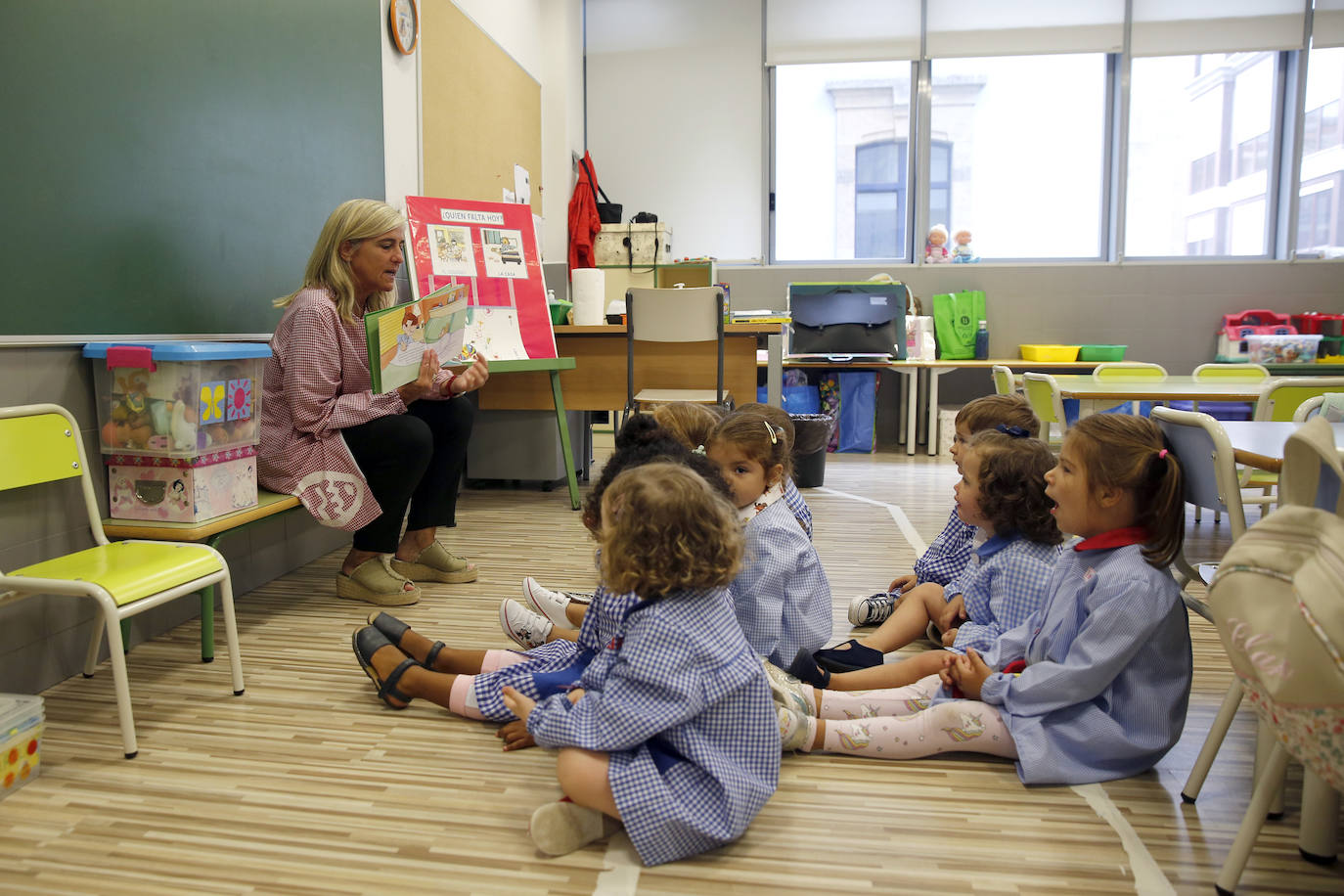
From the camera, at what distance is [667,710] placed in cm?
127

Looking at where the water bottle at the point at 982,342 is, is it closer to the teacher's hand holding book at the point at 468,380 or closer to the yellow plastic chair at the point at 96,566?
the teacher's hand holding book at the point at 468,380

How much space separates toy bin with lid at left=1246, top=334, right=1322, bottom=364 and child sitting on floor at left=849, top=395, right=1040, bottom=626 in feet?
14.3

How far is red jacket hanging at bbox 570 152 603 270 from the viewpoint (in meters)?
6.00

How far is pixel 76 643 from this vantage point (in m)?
2.04

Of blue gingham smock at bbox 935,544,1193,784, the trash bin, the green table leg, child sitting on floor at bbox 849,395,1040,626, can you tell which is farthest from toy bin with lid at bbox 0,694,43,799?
the trash bin

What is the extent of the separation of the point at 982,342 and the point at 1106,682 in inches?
201

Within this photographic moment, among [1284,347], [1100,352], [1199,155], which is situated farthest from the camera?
[1199,155]

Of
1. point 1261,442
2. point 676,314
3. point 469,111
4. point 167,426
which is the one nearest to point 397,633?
point 167,426

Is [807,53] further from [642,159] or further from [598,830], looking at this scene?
[598,830]

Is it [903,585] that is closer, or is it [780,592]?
[780,592]

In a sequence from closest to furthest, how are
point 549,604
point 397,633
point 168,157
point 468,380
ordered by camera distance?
point 397,633, point 549,604, point 168,157, point 468,380

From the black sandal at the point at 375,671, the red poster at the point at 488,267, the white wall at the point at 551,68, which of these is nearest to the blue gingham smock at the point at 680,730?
the black sandal at the point at 375,671

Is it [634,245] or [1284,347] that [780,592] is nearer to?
[634,245]

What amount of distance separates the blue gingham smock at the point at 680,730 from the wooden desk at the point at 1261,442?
765 millimetres
